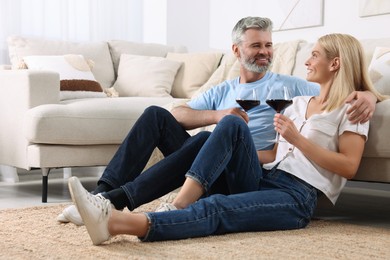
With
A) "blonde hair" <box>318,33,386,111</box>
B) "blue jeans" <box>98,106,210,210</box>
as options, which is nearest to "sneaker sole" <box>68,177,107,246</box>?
"blue jeans" <box>98,106,210,210</box>

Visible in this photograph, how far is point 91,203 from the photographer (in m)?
1.94

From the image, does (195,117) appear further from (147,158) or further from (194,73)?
(194,73)

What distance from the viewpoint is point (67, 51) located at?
14.9ft

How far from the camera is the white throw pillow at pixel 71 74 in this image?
4.11 metres

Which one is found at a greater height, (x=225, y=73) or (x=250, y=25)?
(x=250, y=25)

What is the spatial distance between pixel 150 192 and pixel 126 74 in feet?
7.59

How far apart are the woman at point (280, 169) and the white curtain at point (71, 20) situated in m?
3.05

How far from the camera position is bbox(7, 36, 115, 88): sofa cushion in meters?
4.38

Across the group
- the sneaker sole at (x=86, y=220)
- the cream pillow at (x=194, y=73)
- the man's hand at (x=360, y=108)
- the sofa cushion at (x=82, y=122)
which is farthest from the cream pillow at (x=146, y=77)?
the sneaker sole at (x=86, y=220)

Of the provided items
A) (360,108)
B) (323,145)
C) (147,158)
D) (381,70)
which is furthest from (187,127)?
(381,70)

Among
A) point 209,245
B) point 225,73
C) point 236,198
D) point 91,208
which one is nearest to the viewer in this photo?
point 91,208

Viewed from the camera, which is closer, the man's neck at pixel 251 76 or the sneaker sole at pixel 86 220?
the sneaker sole at pixel 86 220

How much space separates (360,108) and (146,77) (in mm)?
2404

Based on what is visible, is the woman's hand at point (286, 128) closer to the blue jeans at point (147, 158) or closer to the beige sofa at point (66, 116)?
the blue jeans at point (147, 158)
